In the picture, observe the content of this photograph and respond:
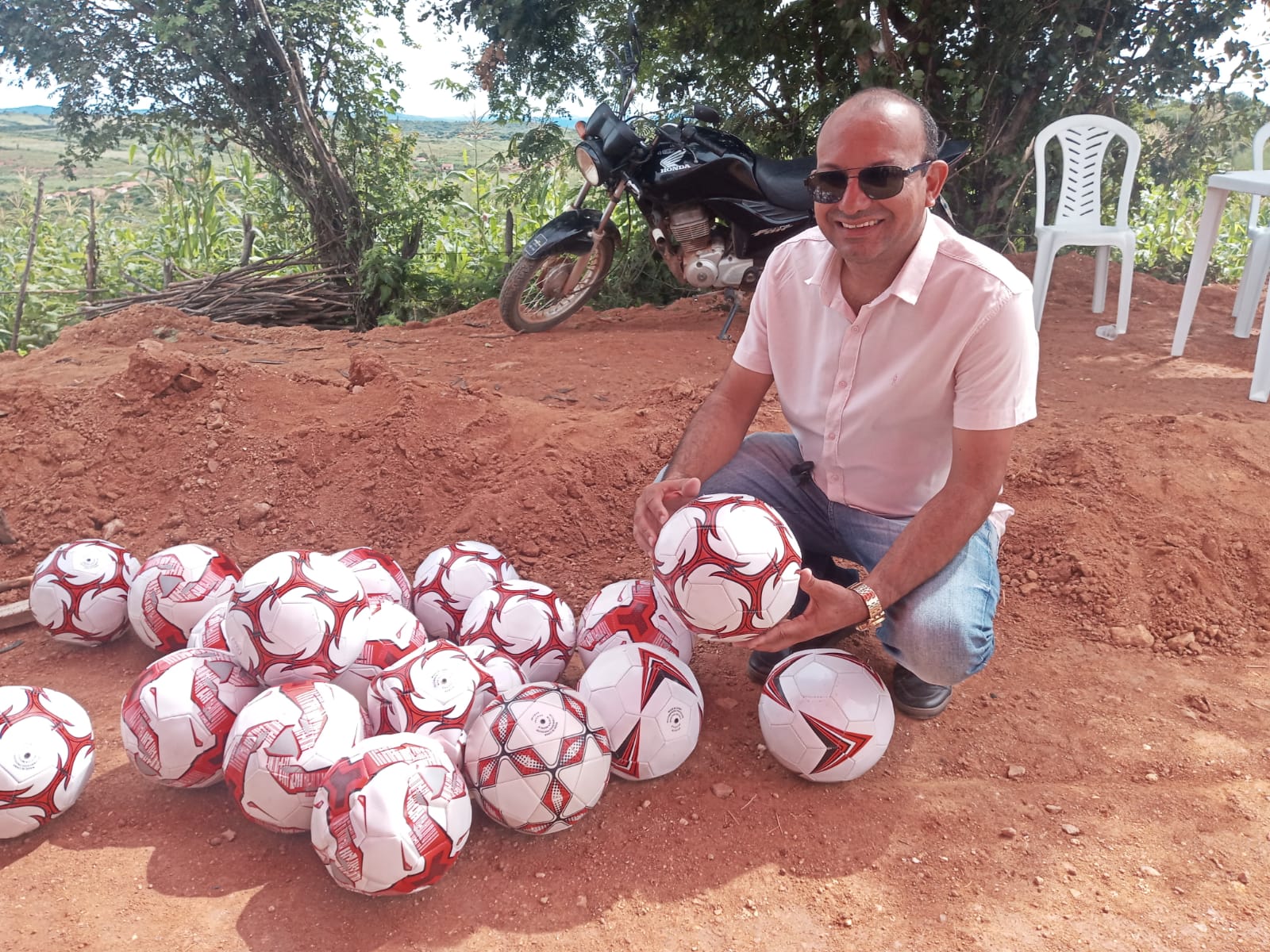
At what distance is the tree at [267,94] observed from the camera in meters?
6.00

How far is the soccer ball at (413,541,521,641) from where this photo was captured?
298cm

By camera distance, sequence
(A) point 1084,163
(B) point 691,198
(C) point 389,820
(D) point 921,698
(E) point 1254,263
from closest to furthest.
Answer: (C) point 389,820, (D) point 921,698, (E) point 1254,263, (B) point 691,198, (A) point 1084,163

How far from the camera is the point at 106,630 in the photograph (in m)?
3.08

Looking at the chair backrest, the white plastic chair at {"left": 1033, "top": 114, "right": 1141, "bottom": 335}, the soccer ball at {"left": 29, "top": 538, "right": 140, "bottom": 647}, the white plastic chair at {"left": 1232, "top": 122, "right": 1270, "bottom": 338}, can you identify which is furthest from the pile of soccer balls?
the chair backrest

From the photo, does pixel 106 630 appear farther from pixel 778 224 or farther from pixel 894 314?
pixel 778 224

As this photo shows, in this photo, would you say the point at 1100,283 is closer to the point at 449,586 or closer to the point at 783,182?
the point at 783,182

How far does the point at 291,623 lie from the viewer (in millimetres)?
2365

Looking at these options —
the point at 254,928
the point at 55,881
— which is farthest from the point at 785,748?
the point at 55,881

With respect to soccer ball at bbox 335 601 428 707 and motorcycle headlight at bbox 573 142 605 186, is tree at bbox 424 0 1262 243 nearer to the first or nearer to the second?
motorcycle headlight at bbox 573 142 605 186

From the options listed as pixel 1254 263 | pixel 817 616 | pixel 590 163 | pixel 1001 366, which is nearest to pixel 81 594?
pixel 817 616

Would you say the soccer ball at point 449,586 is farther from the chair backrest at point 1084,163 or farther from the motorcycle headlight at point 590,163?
the chair backrest at point 1084,163

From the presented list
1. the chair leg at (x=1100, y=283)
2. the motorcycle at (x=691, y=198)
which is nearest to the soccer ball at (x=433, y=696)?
the motorcycle at (x=691, y=198)

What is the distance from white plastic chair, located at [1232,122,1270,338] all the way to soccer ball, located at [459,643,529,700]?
196 inches

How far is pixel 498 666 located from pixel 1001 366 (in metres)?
1.56
